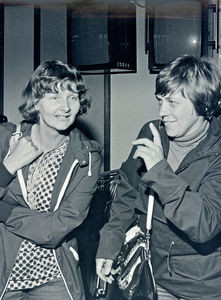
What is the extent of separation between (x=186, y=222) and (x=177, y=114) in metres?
0.43

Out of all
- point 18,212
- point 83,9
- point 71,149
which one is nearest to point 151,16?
point 83,9

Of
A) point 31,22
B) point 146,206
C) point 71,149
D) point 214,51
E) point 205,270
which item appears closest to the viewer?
point 205,270

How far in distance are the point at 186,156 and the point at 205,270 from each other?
1.42 ft

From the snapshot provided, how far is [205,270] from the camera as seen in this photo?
1873mm

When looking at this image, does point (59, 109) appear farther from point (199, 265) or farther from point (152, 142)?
point (199, 265)

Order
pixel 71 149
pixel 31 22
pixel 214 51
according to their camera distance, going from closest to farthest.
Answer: pixel 71 149
pixel 214 51
pixel 31 22

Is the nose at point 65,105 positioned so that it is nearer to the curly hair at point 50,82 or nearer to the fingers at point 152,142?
the curly hair at point 50,82

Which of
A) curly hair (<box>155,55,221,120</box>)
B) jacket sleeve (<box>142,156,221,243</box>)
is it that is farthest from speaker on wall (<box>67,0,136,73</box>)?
jacket sleeve (<box>142,156,221,243</box>)

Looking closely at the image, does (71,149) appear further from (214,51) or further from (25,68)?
(25,68)

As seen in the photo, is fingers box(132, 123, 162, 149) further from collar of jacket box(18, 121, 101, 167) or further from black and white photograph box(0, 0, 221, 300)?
collar of jacket box(18, 121, 101, 167)

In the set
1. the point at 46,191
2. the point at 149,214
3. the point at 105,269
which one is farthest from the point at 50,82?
the point at 105,269

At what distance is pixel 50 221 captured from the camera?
202cm

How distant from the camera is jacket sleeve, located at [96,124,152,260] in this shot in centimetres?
209

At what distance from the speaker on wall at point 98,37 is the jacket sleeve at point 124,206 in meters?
1.62
